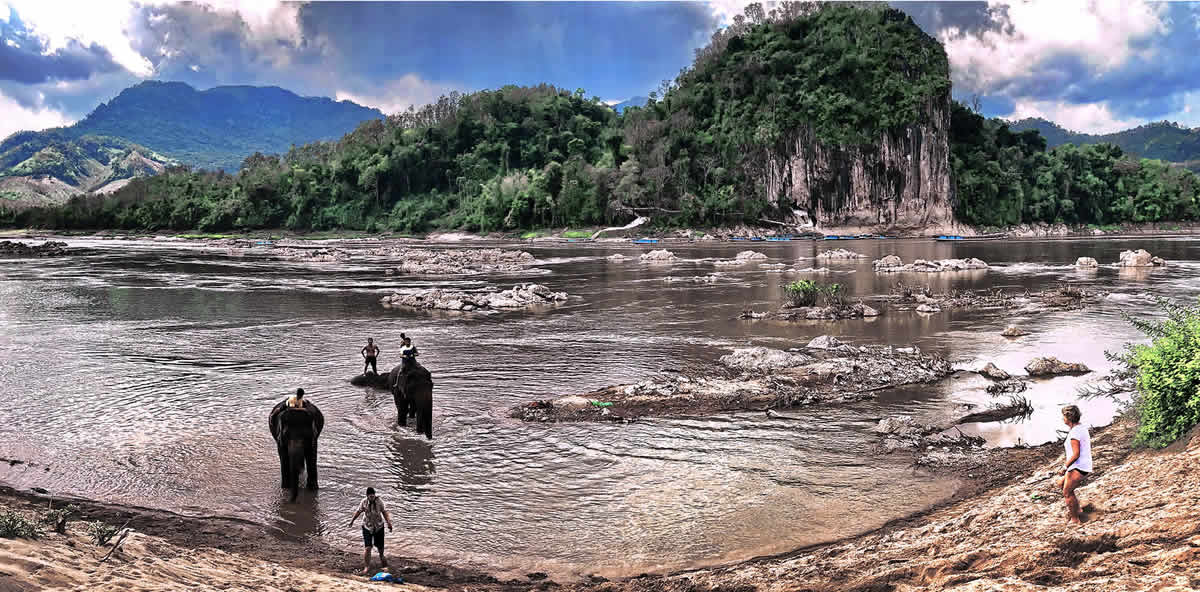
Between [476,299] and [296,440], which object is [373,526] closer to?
[296,440]

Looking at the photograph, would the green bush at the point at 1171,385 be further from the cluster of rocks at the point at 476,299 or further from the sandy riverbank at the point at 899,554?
the cluster of rocks at the point at 476,299

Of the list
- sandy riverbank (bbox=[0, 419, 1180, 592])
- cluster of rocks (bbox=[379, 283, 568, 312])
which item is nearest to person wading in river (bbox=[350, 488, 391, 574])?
sandy riverbank (bbox=[0, 419, 1180, 592])

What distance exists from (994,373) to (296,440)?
1390 centimetres

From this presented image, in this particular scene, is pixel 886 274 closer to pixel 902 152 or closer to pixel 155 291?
pixel 155 291

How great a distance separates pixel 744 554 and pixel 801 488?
2144 mm

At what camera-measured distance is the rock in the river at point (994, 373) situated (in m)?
16.0

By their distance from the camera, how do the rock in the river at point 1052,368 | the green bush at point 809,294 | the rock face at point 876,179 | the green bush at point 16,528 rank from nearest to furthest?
the green bush at point 16,528 < the rock in the river at point 1052,368 < the green bush at point 809,294 < the rock face at point 876,179

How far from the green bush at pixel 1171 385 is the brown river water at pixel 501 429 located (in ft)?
7.91

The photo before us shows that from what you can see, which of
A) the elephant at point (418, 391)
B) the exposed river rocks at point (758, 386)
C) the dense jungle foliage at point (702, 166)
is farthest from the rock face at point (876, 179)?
the elephant at point (418, 391)

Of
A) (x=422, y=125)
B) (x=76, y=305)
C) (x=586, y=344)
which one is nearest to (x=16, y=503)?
(x=586, y=344)

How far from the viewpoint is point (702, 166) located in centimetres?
11519

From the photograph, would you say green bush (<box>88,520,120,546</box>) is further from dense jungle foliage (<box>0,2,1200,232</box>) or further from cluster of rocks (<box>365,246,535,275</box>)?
dense jungle foliage (<box>0,2,1200,232</box>)

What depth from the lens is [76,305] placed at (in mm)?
32031

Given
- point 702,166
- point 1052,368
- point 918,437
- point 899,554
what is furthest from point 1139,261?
point 702,166
